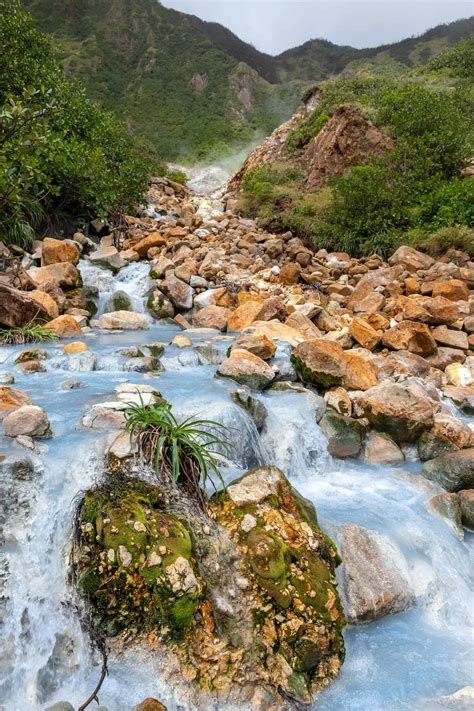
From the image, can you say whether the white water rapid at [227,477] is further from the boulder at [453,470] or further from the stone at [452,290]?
the stone at [452,290]

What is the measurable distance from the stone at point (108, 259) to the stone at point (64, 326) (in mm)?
3642

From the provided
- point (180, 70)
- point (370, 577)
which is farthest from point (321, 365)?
point (180, 70)

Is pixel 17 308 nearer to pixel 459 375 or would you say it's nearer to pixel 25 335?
pixel 25 335

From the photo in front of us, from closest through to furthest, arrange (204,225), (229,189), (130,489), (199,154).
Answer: (130,489)
(204,225)
(229,189)
(199,154)

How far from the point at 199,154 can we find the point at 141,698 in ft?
134

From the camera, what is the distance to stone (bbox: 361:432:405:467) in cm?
499

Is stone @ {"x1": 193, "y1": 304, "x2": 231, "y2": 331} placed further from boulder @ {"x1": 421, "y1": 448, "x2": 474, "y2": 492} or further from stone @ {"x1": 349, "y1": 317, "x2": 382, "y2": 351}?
boulder @ {"x1": 421, "y1": 448, "x2": 474, "y2": 492}

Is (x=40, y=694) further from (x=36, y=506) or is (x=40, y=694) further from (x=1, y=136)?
(x=1, y=136)

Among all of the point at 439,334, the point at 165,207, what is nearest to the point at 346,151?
the point at 165,207

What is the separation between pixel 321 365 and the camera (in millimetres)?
5910

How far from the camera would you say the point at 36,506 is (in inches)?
119

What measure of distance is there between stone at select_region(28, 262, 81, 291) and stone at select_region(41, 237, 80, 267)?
0.65 m

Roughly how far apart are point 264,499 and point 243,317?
5.71 metres

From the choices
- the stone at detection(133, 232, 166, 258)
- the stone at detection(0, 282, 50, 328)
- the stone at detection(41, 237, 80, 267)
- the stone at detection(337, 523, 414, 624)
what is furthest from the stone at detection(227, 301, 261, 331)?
the stone at detection(337, 523, 414, 624)
